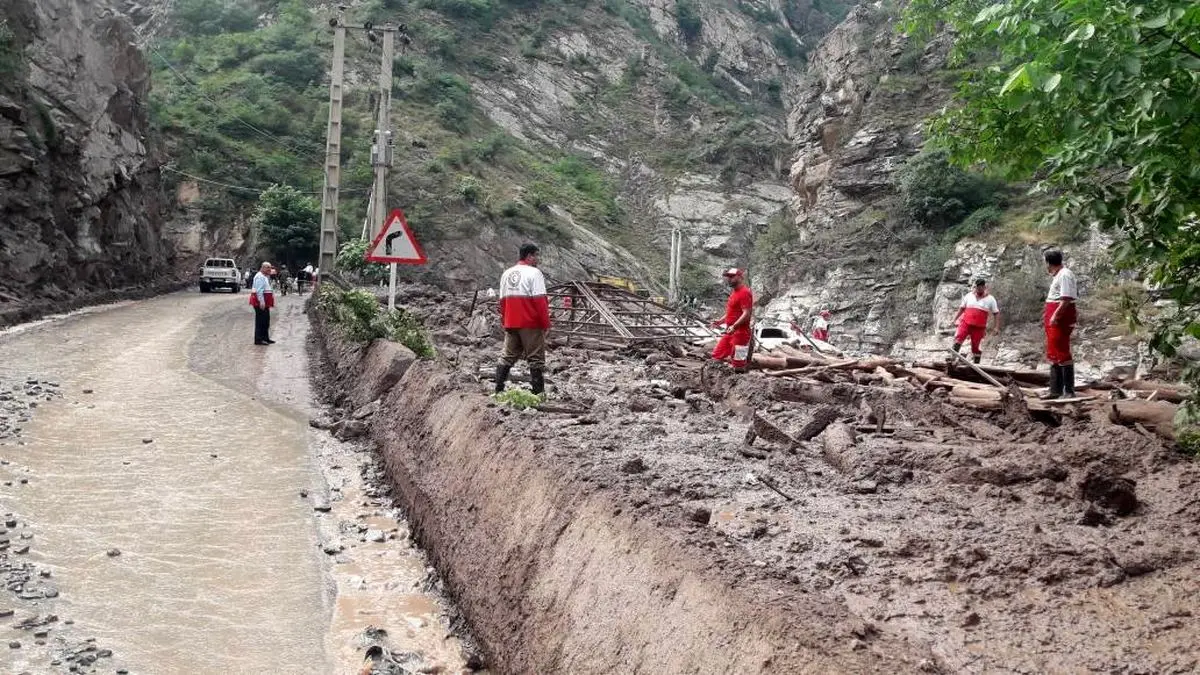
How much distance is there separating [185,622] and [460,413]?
8.56ft

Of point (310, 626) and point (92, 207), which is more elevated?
point (92, 207)

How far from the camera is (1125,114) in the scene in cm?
412

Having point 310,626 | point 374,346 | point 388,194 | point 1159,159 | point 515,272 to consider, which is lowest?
point 310,626

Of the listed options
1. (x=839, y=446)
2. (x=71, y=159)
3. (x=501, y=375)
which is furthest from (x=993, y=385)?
(x=71, y=159)

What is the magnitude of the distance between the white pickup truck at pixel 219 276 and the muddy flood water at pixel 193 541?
2476cm

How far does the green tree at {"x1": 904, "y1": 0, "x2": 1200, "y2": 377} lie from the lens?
11.6ft

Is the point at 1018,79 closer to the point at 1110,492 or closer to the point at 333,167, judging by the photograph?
the point at 1110,492

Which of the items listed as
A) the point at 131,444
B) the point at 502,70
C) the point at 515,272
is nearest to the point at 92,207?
the point at 131,444

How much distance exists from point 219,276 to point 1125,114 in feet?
119

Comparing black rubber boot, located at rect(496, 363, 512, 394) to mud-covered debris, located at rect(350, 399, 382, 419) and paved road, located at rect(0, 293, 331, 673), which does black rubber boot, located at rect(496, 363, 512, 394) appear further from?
mud-covered debris, located at rect(350, 399, 382, 419)

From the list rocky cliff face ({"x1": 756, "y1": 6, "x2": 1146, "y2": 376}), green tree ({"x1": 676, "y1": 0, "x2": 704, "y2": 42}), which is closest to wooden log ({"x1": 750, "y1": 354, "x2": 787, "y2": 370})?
rocky cliff face ({"x1": 756, "y1": 6, "x2": 1146, "y2": 376})

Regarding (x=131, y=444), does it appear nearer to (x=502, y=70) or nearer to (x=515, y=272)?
(x=515, y=272)

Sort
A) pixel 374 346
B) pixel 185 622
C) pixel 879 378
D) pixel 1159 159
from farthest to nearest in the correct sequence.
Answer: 1. pixel 374 346
2. pixel 879 378
3. pixel 185 622
4. pixel 1159 159

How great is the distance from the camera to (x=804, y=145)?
4138 cm
